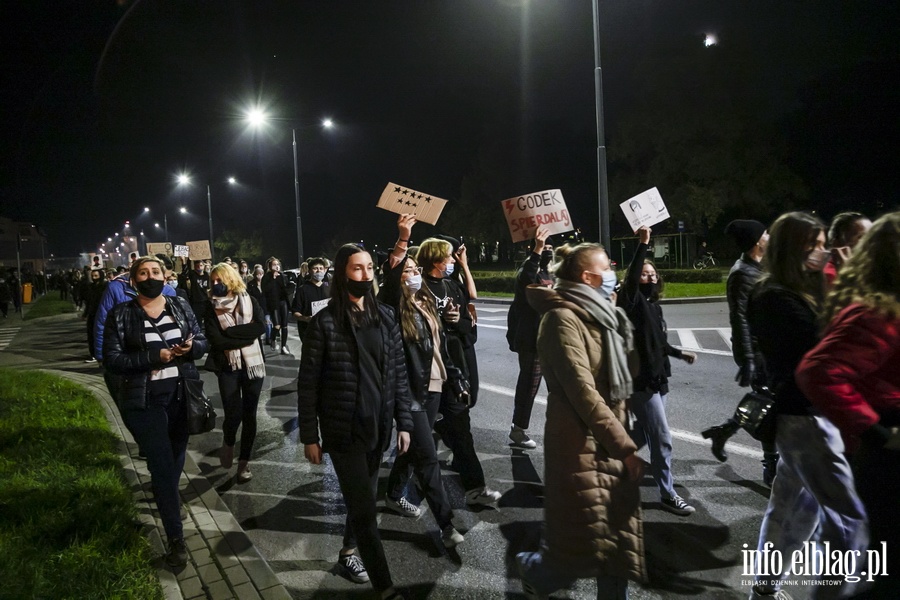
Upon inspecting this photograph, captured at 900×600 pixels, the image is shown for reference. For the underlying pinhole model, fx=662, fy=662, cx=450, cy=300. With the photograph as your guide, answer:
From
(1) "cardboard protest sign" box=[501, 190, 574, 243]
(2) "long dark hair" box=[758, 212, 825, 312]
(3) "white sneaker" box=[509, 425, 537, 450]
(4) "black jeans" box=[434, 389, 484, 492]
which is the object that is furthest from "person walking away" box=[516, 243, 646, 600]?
(1) "cardboard protest sign" box=[501, 190, 574, 243]

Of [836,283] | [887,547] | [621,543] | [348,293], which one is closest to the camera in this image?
[887,547]

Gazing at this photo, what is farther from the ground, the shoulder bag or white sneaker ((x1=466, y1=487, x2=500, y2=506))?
the shoulder bag

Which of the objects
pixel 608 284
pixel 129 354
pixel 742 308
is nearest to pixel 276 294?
pixel 129 354

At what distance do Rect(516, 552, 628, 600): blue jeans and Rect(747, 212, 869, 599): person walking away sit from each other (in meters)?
0.85

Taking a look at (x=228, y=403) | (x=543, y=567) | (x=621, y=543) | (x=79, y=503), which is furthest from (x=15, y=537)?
(x=621, y=543)

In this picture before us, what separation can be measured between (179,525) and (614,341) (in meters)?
2.98

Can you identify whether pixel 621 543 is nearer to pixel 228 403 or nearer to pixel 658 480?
pixel 658 480

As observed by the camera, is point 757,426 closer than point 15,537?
Yes

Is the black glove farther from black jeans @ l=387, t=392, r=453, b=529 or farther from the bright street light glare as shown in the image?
the bright street light glare

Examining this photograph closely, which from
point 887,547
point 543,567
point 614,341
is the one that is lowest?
point 543,567

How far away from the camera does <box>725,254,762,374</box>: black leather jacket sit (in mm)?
4398

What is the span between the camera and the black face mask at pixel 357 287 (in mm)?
3633

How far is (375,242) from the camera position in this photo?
62.9 m

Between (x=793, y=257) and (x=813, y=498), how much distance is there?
3.76 feet
